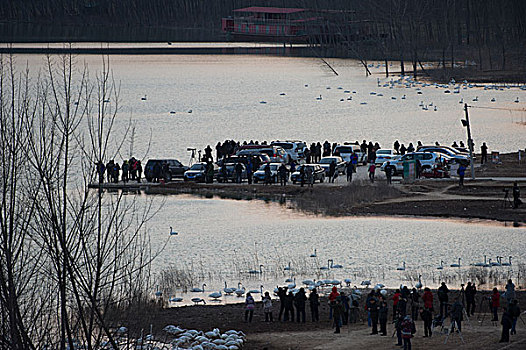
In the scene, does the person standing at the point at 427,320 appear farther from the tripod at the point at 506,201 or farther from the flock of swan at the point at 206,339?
the tripod at the point at 506,201

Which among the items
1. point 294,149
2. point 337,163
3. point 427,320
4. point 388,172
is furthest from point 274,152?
point 427,320

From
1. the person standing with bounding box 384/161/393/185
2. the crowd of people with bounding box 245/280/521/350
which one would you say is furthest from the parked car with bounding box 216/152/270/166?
A: the crowd of people with bounding box 245/280/521/350

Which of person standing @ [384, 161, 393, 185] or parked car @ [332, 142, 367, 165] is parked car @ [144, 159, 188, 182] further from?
person standing @ [384, 161, 393, 185]

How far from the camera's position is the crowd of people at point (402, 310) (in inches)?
932

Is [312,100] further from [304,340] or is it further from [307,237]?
[304,340]

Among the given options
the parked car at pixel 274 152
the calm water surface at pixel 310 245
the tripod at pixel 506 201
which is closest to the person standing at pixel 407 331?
the calm water surface at pixel 310 245

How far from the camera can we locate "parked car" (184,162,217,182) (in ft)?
177

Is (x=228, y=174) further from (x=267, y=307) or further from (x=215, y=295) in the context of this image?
(x=267, y=307)

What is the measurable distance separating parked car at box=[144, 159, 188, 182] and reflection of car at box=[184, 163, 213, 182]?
1.01 m

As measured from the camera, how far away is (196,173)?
177 feet

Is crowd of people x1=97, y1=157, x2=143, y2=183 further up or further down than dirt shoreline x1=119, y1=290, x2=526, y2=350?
further up

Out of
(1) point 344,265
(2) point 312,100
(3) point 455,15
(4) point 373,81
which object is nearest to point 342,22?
(3) point 455,15

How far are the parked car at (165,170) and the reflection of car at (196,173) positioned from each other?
1.01 m

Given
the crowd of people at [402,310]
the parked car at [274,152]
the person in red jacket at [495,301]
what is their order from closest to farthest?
1. the crowd of people at [402,310]
2. the person in red jacket at [495,301]
3. the parked car at [274,152]
